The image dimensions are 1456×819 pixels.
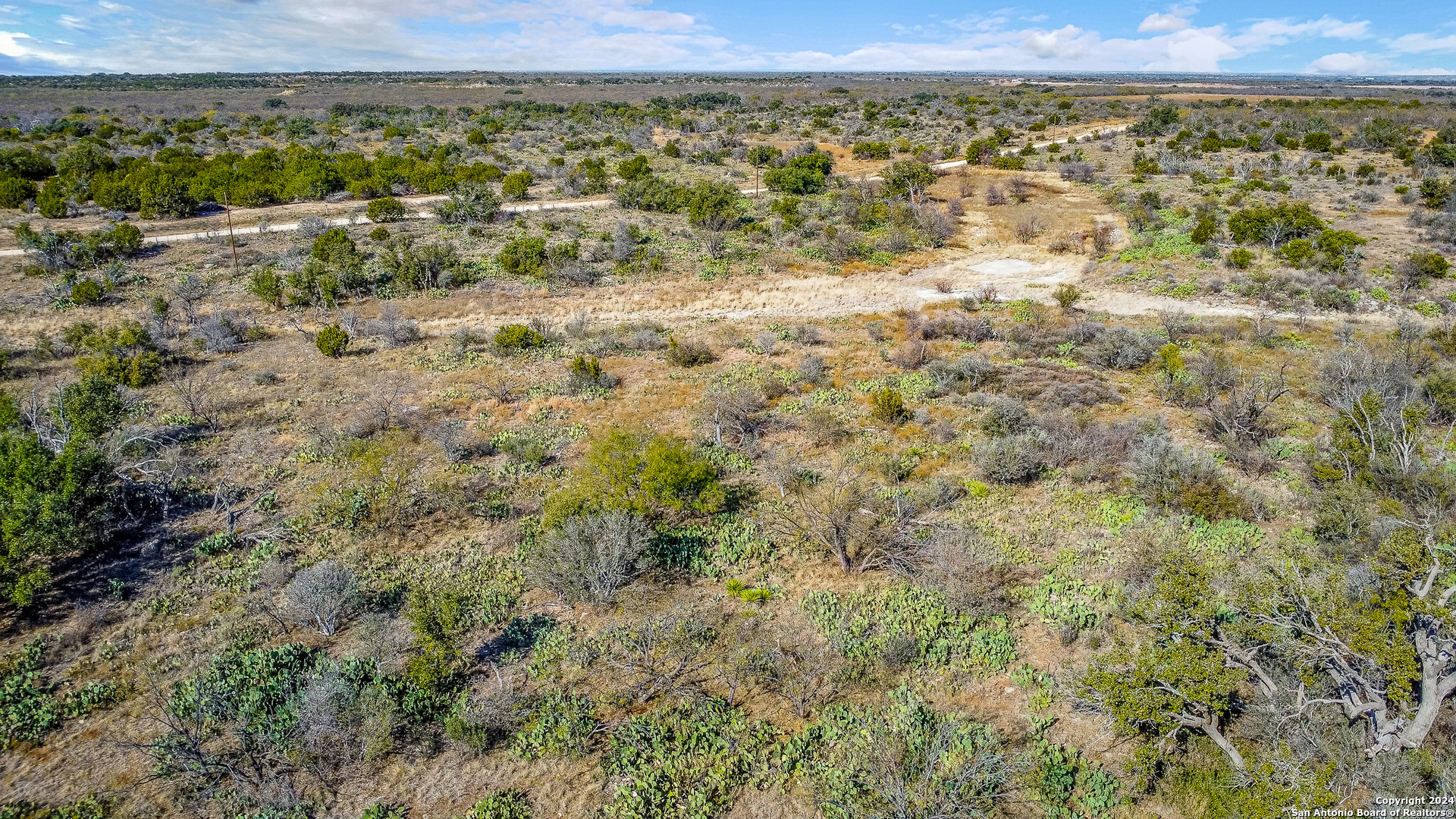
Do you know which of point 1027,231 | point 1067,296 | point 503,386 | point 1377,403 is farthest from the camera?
point 1027,231

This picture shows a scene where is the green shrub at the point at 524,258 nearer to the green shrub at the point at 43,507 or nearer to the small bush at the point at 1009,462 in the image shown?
the green shrub at the point at 43,507

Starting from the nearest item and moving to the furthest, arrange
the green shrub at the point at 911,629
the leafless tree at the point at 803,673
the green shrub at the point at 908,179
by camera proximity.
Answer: the leafless tree at the point at 803,673 < the green shrub at the point at 911,629 < the green shrub at the point at 908,179

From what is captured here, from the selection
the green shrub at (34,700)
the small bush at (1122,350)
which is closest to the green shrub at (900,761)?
the green shrub at (34,700)

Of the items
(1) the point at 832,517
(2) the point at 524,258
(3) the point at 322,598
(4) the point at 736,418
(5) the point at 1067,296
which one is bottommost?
(3) the point at 322,598

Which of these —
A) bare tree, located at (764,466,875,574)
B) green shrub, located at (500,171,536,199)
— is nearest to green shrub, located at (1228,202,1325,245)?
bare tree, located at (764,466,875,574)

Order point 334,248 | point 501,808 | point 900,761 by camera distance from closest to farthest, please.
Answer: point 501,808 < point 900,761 < point 334,248

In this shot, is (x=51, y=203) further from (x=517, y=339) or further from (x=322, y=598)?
(x=322, y=598)

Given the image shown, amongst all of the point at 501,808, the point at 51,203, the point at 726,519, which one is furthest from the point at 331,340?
the point at 51,203

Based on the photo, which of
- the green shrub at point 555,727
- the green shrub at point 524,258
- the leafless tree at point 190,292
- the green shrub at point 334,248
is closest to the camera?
the green shrub at point 555,727

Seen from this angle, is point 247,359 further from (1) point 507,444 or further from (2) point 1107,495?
(2) point 1107,495
